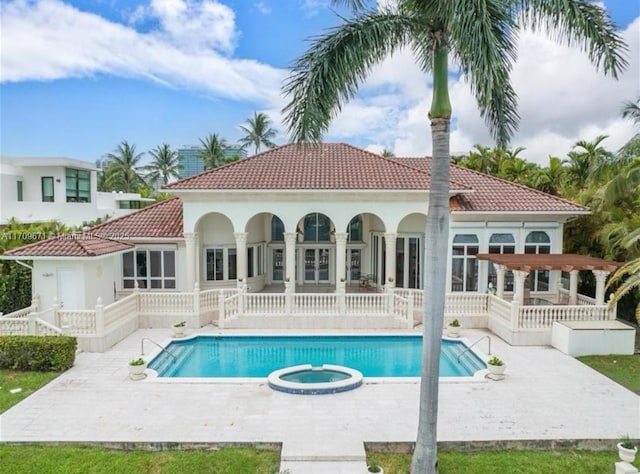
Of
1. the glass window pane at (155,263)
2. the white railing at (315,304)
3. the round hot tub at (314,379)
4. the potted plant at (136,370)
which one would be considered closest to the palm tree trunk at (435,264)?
the round hot tub at (314,379)

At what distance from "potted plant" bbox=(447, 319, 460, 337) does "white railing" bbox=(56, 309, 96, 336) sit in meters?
14.2

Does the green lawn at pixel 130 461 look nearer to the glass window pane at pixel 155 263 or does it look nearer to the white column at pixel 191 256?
the white column at pixel 191 256

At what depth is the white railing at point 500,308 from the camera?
16.9m

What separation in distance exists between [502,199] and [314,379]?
1374 cm

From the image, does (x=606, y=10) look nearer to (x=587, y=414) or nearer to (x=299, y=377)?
(x=587, y=414)

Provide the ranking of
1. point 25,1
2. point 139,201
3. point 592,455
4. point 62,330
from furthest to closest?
point 139,201 < point 25,1 < point 62,330 < point 592,455

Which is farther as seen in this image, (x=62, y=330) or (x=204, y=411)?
(x=62, y=330)

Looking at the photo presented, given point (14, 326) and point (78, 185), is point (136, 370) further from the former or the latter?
point (78, 185)

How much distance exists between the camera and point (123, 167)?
6353cm

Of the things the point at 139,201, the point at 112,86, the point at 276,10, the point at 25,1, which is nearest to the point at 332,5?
the point at 276,10

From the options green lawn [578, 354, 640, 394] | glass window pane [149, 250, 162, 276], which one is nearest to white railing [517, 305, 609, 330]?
green lawn [578, 354, 640, 394]

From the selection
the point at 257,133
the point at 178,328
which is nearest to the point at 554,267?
the point at 178,328

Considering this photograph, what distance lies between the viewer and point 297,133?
8320 mm

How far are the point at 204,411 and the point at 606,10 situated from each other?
12516 mm
